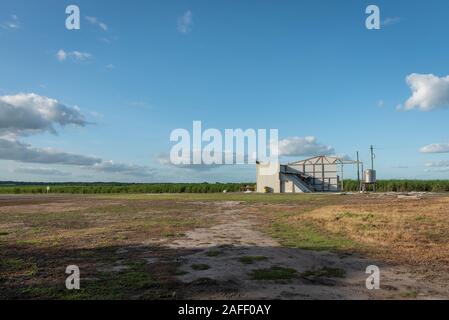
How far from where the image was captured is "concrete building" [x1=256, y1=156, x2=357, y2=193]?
65.7 metres

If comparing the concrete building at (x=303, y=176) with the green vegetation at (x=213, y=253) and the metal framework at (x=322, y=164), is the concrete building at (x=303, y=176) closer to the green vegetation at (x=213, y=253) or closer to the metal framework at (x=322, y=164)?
the metal framework at (x=322, y=164)

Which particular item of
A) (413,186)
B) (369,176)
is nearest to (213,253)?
(369,176)

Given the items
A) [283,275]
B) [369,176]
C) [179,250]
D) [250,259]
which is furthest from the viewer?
[369,176]

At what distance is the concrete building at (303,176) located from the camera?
65.7m

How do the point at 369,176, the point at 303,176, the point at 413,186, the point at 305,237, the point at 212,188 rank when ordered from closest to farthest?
the point at 305,237, the point at 369,176, the point at 413,186, the point at 303,176, the point at 212,188

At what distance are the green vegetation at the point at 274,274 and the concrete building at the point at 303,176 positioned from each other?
56.0 meters

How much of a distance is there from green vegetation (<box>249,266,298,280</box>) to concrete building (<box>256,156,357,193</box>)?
5602 centimetres

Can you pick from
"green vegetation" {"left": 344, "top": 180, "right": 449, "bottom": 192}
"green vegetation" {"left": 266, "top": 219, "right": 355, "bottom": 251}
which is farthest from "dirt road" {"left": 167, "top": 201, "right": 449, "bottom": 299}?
"green vegetation" {"left": 344, "top": 180, "right": 449, "bottom": 192}

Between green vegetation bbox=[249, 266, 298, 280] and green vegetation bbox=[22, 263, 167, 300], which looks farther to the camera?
green vegetation bbox=[249, 266, 298, 280]

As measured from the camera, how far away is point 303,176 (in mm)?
70188

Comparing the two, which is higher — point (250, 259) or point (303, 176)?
point (303, 176)

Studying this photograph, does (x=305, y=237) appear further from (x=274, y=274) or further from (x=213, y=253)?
(x=274, y=274)

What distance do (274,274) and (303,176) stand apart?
62.7m

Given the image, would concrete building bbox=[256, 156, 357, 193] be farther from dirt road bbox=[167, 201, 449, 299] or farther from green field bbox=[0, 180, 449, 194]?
dirt road bbox=[167, 201, 449, 299]
